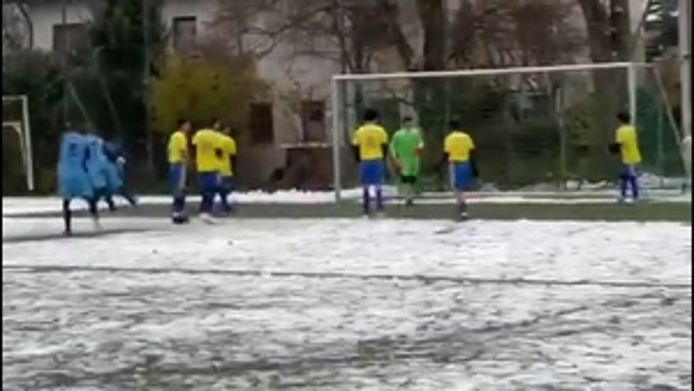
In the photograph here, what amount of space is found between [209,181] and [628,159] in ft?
23.8

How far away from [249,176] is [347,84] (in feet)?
36.0

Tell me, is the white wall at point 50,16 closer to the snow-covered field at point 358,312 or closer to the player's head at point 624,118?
the player's head at point 624,118

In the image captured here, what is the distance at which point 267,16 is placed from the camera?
1608 inches

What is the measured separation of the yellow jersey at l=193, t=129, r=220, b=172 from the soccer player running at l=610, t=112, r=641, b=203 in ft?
23.1

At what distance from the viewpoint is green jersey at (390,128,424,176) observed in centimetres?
2488

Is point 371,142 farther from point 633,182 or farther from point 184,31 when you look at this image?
point 184,31

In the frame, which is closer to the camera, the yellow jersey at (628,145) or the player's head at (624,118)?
the yellow jersey at (628,145)

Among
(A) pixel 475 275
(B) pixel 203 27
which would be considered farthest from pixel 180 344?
(B) pixel 203 27

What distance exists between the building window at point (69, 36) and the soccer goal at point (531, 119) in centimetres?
1437

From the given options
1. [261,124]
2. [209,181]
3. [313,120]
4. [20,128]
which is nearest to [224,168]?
[209,181]

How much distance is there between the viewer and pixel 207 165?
2253 centimetres

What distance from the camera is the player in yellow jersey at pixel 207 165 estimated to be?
22422mm

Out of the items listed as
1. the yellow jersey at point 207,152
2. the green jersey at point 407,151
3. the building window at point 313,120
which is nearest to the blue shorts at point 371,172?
the green jersey at point 407,151

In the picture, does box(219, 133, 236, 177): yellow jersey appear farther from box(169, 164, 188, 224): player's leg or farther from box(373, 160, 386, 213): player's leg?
box(373, 160, 386, 213): player's leg
